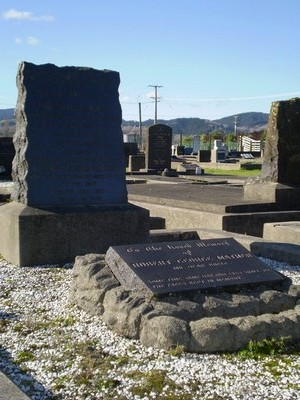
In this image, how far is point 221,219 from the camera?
10102 mm

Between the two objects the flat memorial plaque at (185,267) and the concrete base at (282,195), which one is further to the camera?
the concrete base at (282,195)

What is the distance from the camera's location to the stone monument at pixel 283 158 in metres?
11.4

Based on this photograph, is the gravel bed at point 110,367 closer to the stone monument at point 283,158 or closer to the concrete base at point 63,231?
the concrete base at point 63,231

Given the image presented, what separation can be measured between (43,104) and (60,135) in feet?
1.43

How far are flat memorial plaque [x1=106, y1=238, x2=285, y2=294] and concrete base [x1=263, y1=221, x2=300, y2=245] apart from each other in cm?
298

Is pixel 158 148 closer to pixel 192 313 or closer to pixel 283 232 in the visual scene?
pixel 283 232

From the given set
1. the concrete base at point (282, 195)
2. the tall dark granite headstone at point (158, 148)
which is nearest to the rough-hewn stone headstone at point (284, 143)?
the concrete base at point (282, 195)

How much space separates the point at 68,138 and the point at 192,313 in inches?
146

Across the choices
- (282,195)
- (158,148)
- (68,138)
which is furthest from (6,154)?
(68,138)

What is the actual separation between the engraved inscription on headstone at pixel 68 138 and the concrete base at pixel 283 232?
7.71ft

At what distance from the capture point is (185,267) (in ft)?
17.8

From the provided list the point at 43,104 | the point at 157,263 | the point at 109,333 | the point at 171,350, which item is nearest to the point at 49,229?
the point at 43,104

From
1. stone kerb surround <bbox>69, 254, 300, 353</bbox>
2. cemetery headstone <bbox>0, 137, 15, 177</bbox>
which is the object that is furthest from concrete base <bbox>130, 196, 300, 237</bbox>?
cemetery headstone <bbox>0, 137, 15, 177</bbox>

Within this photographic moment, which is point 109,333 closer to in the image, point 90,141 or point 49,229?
point 49,229
